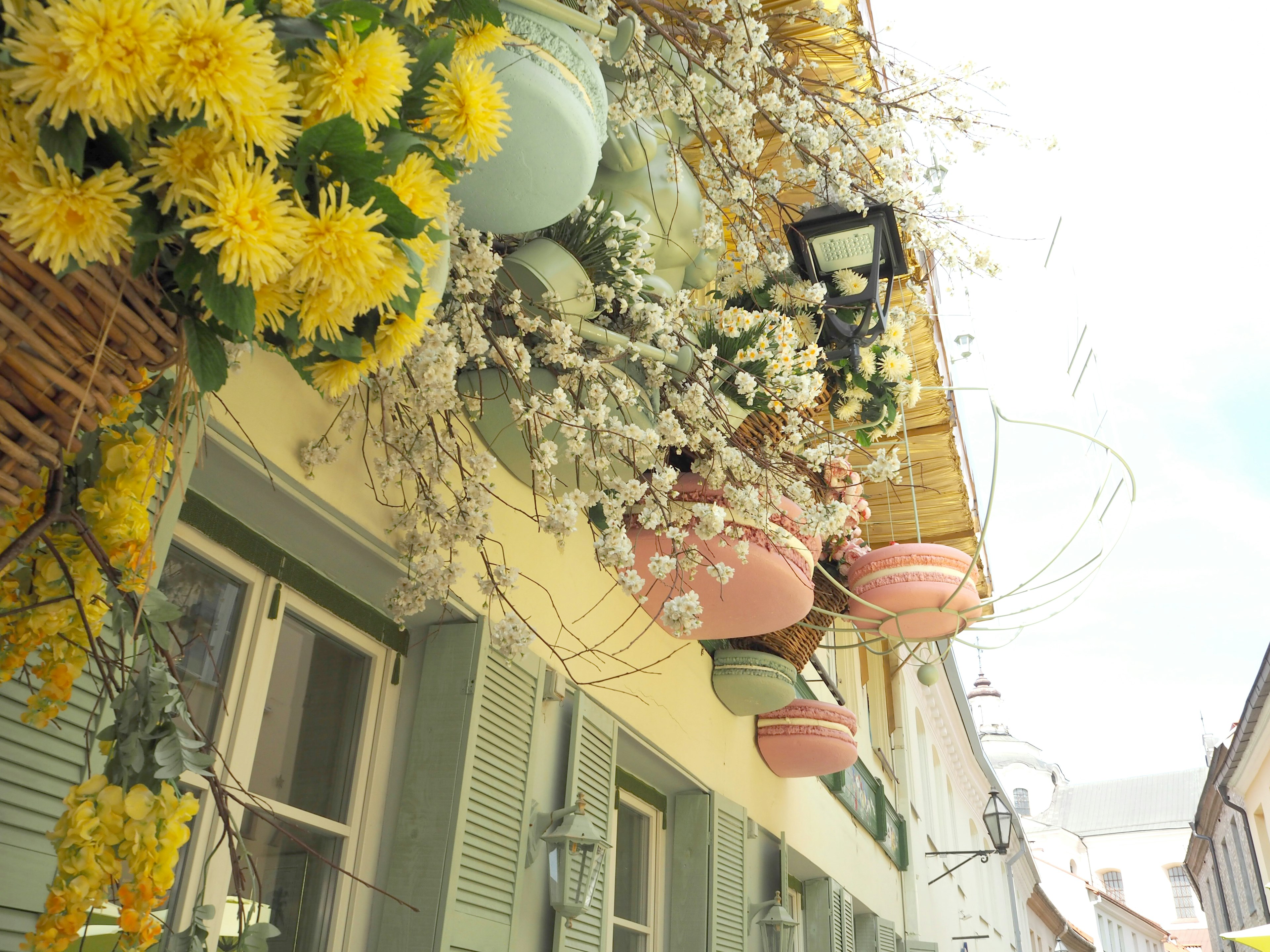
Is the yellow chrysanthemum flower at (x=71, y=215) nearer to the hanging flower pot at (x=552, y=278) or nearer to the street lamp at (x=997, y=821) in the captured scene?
the hanging flower pot at (x=552, y=278)

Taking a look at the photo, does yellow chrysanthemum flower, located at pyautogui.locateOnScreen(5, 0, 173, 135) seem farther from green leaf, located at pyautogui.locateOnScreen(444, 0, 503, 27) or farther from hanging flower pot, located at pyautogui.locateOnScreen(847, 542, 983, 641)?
hanging flower pot, located at pyautogui.locateOnScreen(847, 542, 983, 641)

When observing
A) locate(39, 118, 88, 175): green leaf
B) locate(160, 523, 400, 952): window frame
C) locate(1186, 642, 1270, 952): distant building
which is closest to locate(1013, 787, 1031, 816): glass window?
locate(1186, 642, 1270, 952): distant building

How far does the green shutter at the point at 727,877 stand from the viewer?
3926 millimetres

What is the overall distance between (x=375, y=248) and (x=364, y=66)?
171mm

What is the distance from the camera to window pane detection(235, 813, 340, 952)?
6.84 feet

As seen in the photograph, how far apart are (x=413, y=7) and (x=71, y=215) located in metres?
0.42

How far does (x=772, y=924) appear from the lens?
14.8 feet

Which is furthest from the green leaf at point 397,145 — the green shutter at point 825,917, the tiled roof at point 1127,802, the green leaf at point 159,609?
the tiled roof at point 1127,802

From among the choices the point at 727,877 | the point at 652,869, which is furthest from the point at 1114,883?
the point at 652,869

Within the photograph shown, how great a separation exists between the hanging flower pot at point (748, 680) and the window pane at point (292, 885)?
2.36m

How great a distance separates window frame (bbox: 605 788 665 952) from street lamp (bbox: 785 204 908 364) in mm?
1776

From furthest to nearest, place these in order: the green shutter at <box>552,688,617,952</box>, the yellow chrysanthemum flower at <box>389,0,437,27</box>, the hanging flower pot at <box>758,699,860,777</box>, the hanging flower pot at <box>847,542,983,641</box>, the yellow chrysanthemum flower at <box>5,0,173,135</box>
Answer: the hanging flower pot at <box>758,699,860,777</box>
the hanging flower pot at <box>847,542,983,641</box>
the green shutter at <box>552,688,617,952</box>
the yellow chrysanthemum flower at <box>389,0,437,27</box>
the yellow chrysanthemum flower at <box>5,0,173,135</box>

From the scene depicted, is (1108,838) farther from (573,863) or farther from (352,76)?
(352,76)

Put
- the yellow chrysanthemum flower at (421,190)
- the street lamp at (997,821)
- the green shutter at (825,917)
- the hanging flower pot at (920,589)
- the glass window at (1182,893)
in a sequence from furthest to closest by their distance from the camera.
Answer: the glass window at (1182,893), the street lamp at (997,821), the green shutter at (825,917), the hanging flower pot at (920,589), the yellow chrysanthemum flower at (421,190)
